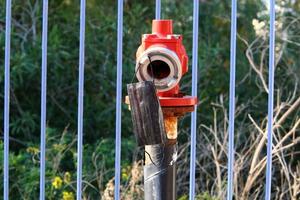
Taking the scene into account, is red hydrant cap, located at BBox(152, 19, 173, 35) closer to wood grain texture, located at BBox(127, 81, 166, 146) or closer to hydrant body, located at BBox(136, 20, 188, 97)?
hydrant body, located at BBox(136, 20, 188, 97)

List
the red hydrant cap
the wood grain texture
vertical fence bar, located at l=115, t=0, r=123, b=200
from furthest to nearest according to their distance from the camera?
vertical fence bar, located at l=115, t=0, r=123, b=200
the red hydrant cap
the wood grain texture

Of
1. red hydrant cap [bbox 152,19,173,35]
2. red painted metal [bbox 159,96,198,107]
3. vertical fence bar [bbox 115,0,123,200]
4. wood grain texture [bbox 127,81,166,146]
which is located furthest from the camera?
vertical fence bar [bbox 115,0,123,200]

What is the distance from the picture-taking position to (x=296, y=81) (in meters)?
4.93

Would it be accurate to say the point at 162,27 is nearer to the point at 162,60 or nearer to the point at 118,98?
the point at 162,60

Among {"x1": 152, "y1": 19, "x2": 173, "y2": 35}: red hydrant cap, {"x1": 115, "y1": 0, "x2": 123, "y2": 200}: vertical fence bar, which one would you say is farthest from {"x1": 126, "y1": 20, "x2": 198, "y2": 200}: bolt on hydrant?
{"x1": 115, "y1": 0, "x2": 123, "y2": 200}: vertical fence bar

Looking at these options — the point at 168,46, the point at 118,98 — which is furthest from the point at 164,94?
the point at 118,98

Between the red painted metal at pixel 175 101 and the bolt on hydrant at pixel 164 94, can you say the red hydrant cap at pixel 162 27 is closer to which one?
the bolt on hydrant at pixel 164 94

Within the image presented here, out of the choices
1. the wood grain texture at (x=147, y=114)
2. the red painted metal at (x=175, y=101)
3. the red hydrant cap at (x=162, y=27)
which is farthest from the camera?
the red hydrant cap at (x=162, y=27)

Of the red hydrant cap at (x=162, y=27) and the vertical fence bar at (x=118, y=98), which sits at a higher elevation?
the red hydrant cap at (x=162, y=27)

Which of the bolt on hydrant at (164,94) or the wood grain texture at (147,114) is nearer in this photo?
the wood grain texture at (147,114)

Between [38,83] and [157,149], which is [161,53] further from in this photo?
[38,83]

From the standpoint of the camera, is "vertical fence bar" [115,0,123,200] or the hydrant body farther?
"vertical fence bar" [115,0,123,200]

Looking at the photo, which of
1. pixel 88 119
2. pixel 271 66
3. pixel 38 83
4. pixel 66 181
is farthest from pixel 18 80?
pixel 271 66

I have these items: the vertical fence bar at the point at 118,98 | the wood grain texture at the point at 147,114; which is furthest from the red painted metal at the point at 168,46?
the vertical fence bar at the point at 118,98
